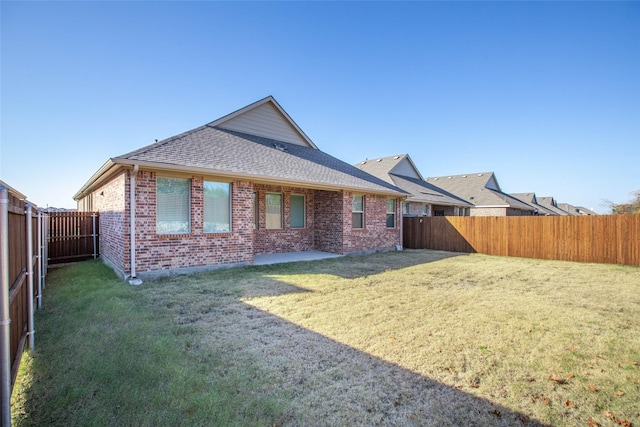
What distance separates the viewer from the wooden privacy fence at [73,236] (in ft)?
34.6

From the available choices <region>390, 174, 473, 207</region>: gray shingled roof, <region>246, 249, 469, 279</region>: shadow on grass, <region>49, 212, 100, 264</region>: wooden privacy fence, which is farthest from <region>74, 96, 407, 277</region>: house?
<region>390, 174, 473, 207</region>: gray shingled roof

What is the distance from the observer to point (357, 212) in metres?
12.8

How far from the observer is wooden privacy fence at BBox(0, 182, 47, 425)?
1.94m

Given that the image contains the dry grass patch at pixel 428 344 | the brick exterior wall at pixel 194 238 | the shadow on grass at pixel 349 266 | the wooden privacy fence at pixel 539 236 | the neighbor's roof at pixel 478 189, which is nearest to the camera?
the dry grass patch at pixel 428 344

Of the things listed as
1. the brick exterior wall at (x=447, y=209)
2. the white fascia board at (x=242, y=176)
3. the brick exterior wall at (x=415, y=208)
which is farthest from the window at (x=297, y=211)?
the brick exterior wall at (x=447, y=209)

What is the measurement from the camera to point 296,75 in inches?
587

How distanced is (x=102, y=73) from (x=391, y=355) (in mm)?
13514

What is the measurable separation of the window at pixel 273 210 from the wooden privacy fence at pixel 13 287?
23.5 feet

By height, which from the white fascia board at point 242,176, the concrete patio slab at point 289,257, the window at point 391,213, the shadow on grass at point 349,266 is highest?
the white fascia board at point 242,176

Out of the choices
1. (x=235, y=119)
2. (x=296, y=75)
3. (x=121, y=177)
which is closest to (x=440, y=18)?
(x=296, y=75)

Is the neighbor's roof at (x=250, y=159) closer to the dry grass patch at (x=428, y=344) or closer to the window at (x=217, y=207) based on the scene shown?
the window at (x=217, y=207)

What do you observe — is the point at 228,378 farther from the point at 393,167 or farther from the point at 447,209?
the point at 447,209

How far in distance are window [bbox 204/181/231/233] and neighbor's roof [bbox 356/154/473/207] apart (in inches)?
555

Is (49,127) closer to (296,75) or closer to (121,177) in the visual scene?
(121,177)
